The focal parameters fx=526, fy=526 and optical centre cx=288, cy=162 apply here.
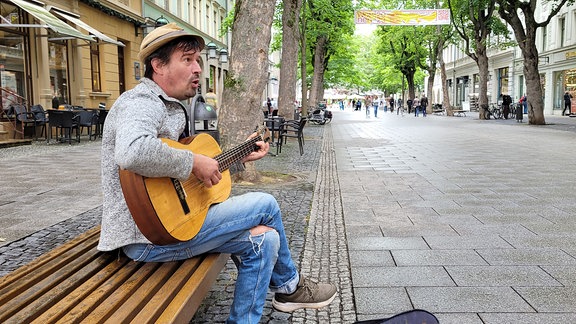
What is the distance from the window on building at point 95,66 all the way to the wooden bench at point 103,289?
17.8 m

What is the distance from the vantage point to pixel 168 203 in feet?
7.43

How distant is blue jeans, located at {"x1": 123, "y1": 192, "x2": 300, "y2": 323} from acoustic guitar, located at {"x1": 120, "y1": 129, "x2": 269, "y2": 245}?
87mm

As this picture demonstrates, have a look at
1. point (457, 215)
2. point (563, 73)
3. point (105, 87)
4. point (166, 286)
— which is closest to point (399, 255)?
point (457, 215)

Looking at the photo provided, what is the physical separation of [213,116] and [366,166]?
3588 millimetres

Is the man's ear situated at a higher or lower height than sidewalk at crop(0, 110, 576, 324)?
higher

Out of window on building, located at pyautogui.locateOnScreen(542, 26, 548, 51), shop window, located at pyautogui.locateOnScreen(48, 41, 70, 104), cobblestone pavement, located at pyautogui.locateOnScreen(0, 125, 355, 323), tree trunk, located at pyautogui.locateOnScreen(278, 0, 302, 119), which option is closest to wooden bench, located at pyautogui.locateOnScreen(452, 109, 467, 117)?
window on building, located at pyautogui.locateOnScreen(542, 26, 548, 51)

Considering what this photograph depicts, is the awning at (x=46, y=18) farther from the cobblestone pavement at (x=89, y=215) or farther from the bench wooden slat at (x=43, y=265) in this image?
the bench wooden slat at (x=43, y=265)

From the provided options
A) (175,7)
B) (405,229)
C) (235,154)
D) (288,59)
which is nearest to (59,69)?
(288,59)

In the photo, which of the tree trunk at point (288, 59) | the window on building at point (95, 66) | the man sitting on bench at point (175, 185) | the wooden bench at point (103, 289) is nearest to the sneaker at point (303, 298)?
the man sitting on bench at point (175, 185)

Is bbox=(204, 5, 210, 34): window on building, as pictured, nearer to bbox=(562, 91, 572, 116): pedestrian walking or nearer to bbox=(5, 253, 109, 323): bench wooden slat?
bbox=(562, 91, 572, 116): pedestrian walking

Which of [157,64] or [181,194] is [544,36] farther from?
[181,194]

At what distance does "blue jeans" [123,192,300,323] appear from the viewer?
252 centimetres

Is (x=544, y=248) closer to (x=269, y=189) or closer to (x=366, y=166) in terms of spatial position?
(x=269, y=189)

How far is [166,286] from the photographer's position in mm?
2240
